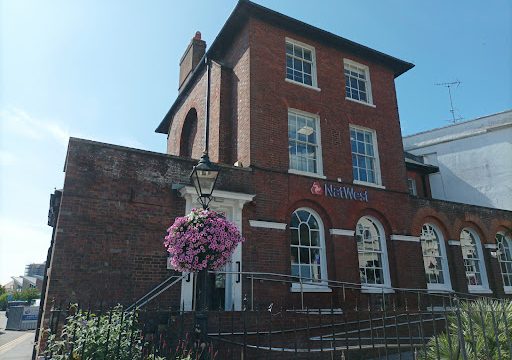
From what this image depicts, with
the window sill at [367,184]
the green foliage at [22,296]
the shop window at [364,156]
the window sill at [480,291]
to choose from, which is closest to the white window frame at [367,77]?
the shop window at [364,156]

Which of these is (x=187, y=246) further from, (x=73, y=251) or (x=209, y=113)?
(x=209, y=113)

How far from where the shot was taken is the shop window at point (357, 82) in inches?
607


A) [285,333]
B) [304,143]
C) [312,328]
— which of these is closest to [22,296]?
[304,143]

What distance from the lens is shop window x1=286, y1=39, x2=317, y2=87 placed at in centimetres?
1418

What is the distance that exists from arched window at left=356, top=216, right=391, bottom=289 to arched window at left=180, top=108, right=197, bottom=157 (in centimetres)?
799

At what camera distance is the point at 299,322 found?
30.0ft

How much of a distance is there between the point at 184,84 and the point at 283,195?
873 centimetres

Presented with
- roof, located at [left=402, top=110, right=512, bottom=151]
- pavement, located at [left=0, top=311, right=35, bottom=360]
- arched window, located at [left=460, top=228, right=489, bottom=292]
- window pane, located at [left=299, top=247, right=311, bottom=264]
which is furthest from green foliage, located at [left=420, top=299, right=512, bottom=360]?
roof, located at [left=402, top=110, right=512, bottom=151]

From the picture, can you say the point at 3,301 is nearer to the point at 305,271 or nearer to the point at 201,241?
the point at 305,271

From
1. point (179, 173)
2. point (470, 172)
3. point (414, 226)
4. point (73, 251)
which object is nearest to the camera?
point (73, 251)

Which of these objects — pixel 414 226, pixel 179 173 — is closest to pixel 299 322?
pixel 179 173

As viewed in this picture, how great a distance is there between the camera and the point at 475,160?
70.7ft

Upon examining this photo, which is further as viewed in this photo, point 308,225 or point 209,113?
point 209,113

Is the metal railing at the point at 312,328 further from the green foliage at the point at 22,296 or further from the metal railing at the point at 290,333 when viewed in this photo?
the green foliage at the point at 22,296
